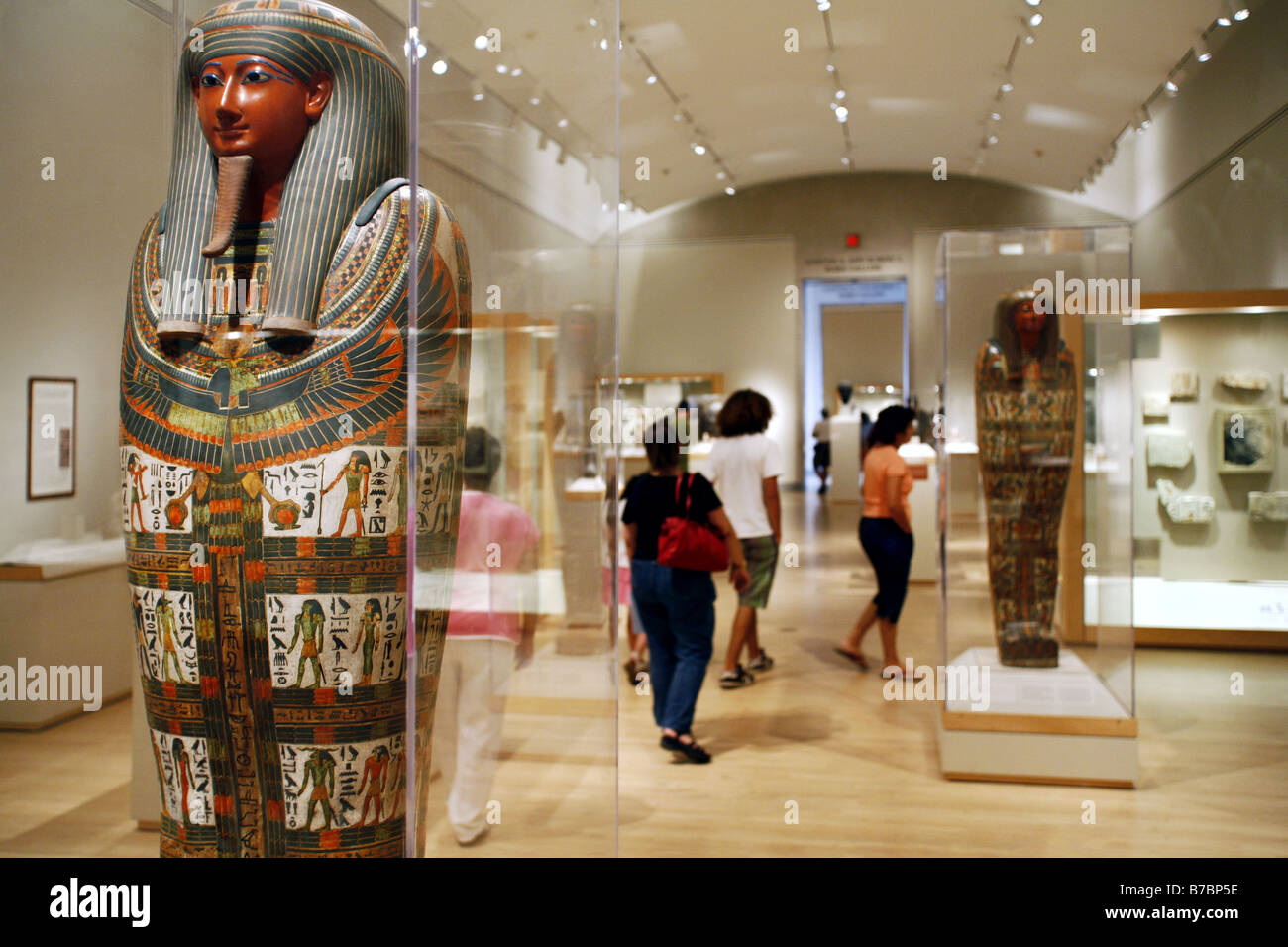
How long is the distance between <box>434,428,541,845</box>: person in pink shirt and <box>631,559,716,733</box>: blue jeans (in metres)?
2.52

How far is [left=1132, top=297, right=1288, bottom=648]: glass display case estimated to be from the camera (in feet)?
22.2

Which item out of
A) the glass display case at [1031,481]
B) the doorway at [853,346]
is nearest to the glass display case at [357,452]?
the glass display case at [1031,481]

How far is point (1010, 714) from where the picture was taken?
420cm

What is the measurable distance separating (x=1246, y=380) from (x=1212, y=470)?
2.11ft

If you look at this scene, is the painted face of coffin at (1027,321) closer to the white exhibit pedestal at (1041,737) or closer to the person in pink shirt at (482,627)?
the white exhibit pedestal at (1041,737)

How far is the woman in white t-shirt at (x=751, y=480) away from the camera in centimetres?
552

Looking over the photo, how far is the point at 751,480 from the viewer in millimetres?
5520

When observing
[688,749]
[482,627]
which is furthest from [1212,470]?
[482,627]

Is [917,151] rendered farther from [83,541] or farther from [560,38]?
Result: [560,38]

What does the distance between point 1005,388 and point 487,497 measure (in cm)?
349

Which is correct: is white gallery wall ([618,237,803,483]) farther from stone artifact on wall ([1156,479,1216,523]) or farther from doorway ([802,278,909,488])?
stone artifact on wall ([1156,479,1216,523])

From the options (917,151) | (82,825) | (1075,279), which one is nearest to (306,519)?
(82,825)

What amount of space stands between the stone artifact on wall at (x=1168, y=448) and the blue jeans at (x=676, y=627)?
4.53 metres

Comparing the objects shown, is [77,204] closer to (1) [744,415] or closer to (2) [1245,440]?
(1) [744,415]
